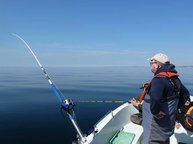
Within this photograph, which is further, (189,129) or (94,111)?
(94,111)

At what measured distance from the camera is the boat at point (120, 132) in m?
5.56

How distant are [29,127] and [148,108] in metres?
7.44

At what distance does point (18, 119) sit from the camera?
1156 cm

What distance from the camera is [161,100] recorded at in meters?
3.70

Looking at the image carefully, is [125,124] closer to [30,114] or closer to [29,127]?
[29,127]

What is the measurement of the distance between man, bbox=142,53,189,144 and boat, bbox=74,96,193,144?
4.77ft

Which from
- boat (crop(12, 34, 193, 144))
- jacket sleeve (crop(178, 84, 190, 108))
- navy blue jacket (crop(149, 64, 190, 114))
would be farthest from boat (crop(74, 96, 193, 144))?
jacket sleeve (crop(178, 84, 190, 108))

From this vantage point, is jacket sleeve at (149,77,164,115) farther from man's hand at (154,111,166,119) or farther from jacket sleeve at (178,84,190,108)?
jacket sleeve at (178,84,190,108)

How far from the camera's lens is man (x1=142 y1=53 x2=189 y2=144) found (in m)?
3.65

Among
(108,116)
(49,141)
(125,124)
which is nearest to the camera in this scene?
(108,116)

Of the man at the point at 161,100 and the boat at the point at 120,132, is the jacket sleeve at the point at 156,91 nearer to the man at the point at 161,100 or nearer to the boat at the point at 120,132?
the man at the point at 161,100

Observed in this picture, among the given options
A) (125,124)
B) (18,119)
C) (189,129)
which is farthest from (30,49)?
(18,119)

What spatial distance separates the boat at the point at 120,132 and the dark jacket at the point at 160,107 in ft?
4.67

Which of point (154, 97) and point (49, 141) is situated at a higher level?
point (154, 97)
